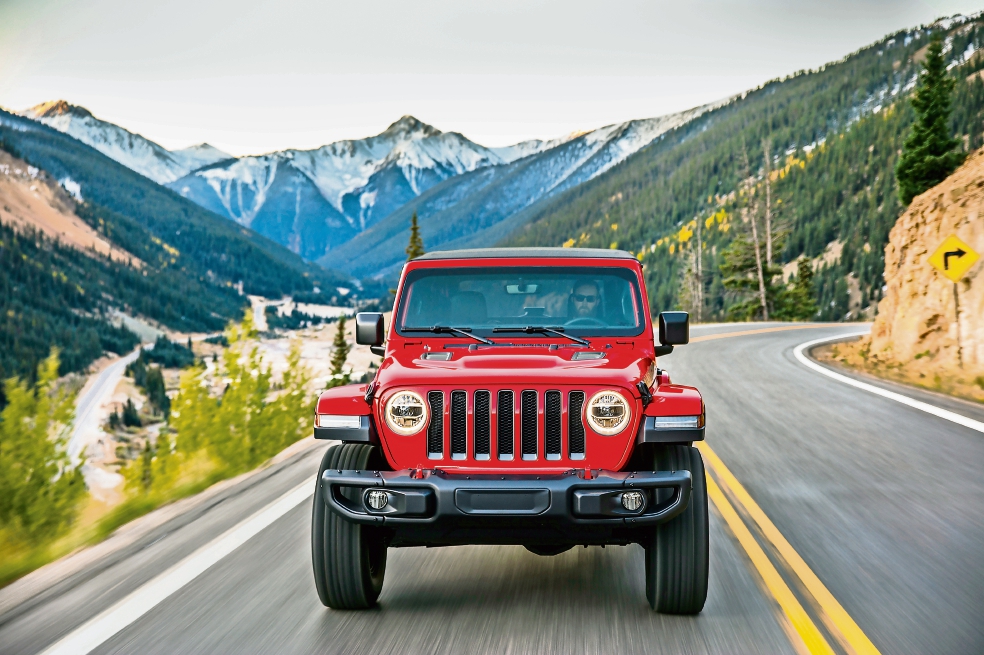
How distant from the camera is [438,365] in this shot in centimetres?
450

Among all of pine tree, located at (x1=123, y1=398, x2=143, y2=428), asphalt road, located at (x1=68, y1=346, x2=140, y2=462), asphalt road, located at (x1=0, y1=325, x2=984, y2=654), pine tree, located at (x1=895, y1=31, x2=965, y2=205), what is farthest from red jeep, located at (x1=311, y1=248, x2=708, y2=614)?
pine tree, located at (x1=123, y1=398, x2=143, y2=428)

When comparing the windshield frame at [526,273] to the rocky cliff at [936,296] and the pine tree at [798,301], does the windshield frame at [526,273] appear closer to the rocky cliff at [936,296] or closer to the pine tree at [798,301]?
the rocky cliff at [936,296]

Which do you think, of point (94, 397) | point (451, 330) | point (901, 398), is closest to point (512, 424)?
point (451, 330)

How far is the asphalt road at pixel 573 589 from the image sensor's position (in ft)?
12.9

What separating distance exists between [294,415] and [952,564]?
896 cm

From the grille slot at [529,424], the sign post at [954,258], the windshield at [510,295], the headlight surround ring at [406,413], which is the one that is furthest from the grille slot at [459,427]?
the sign post at [954,258]

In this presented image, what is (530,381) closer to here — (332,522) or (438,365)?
(438,365)

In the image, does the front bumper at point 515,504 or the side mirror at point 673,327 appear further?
the side mirror at point 673,327

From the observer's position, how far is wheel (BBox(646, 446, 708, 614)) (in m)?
4.06

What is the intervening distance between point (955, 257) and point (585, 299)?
12.7 meters

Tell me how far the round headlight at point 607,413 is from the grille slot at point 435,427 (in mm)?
715

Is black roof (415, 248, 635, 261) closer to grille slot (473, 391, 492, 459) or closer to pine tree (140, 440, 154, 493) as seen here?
grille slot (473, 391, 492, 459)

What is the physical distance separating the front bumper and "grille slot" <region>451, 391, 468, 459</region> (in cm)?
18

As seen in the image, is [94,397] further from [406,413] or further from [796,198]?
[406,413]
